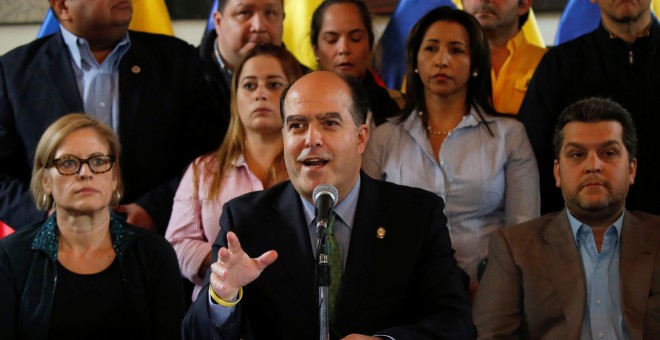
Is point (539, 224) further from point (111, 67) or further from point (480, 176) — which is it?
point (111, 67)

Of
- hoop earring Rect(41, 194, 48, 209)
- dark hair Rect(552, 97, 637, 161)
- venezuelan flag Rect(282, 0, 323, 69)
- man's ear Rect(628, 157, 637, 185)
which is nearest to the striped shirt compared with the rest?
dark hair Rect(552, 97, 637, 161)

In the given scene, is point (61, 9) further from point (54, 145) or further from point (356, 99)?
point (356, 99)

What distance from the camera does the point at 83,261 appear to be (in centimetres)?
332

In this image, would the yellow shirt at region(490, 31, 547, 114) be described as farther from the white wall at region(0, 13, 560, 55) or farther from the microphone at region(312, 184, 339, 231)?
the microphone at region(312, 184, 339, 231)

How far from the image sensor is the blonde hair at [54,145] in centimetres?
341

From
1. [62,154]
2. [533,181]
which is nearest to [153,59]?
[62,154]

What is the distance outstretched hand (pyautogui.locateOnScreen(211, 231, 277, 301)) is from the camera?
2.41 meters

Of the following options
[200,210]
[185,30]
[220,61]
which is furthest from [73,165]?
[185,30]

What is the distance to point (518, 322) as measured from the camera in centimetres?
329

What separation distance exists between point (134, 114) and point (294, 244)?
1410 mm

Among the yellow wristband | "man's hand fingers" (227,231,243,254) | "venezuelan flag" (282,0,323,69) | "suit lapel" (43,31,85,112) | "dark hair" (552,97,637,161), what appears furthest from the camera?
"venezuelan flag" (282,0,323,69)

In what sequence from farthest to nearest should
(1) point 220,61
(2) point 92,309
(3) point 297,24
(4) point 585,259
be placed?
(3) point 297,24 < (1) point 220,61 < (4) point 585,259 < (2) point 92,309

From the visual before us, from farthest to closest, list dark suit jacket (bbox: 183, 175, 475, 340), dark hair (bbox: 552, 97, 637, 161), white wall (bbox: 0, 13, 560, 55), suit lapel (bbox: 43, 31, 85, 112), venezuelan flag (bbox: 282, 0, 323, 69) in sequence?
white wall (bbox: 0, 13, 560, 55) < venezuelan flag (bbox: 282, 0, 323, 69) < suit lapel (bbox: 43, 31, 85, 112) < dark hair (bbox: 552, 97, 637, 161) < dark suit jacket (bbox: 183, 175, 475, 340)

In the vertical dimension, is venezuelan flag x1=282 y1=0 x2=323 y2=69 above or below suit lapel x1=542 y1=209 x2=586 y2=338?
above
